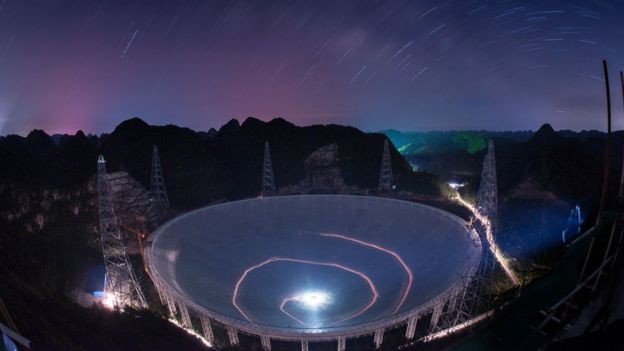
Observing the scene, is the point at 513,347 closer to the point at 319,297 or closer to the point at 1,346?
the point at 1,346

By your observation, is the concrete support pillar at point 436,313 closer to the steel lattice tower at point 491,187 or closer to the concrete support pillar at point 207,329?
the steel lattice tower at point 491,187

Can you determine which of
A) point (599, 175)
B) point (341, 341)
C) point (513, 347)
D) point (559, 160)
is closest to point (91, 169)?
point (341, 341)

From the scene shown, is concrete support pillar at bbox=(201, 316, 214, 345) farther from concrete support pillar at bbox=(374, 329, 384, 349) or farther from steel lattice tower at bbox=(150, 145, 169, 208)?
steel lattice tower at bbox=(150, 145, 169, 208)

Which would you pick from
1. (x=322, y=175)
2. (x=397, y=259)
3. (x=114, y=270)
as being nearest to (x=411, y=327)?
(x=397, y=259)

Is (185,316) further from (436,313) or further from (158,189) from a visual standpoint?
(158,189)

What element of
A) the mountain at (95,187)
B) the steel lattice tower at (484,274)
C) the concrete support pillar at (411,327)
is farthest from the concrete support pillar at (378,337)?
the mountain at (95,187)
